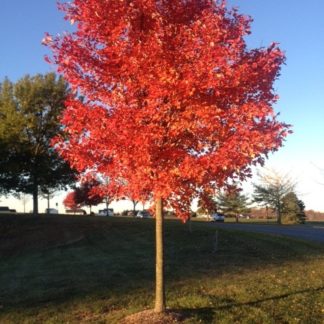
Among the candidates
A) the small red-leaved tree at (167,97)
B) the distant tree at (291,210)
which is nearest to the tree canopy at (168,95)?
the small red-leaved tree at (167,97)

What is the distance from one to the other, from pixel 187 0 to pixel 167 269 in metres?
9.53

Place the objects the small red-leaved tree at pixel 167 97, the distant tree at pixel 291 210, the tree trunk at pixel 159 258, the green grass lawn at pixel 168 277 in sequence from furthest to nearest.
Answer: the distant tree at pixel 291 210 → the green grass lawn at pixel 168 277 → the tree trunk at pixel 159 258 → the small red-leaved tree at pixel 167 97

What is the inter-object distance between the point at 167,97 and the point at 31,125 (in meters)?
31.8

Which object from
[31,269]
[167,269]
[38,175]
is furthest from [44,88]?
[167,269]

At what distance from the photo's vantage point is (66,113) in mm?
9703

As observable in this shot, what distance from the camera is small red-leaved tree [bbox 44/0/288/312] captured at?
8.59 meters

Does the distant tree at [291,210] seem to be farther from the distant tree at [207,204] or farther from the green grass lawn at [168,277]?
the distant tree at [207,204]

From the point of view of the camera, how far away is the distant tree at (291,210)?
60.4 metres

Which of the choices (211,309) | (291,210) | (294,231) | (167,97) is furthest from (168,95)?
(291,210)

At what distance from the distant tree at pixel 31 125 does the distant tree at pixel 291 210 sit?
105ft

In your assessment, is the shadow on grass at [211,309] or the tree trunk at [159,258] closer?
the shadow on grass at [211,309]

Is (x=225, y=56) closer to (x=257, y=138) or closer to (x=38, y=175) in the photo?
(x=257, y=138)

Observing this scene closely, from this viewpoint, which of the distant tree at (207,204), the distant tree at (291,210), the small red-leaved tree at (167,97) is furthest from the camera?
the distant tree at (291,210)

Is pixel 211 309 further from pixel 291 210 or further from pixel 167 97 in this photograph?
pixel 291 210
